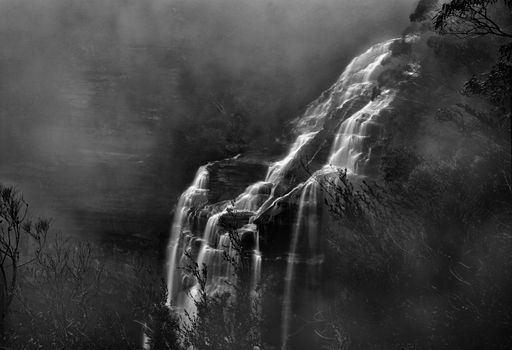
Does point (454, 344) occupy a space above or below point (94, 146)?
below

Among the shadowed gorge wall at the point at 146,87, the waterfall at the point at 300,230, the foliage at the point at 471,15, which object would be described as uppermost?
the shadowed gorge wall at the point at 146,87

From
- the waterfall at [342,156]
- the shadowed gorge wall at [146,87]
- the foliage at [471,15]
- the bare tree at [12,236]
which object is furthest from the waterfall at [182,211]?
the foliage at [471,15]

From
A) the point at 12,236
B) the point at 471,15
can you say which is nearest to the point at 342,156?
the point at 471,15

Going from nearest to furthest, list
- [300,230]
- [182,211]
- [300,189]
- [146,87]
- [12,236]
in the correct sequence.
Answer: [300,230]
[300,189]
[182,211]
[12,236]
[146,87]

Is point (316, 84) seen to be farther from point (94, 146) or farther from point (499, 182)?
point (499, 182)

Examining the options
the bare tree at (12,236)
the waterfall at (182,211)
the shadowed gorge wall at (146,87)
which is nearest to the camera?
the bare tree at (12,236)

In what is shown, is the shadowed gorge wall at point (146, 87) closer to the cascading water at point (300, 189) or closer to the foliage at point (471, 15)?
the cascading water at point (300, 189)

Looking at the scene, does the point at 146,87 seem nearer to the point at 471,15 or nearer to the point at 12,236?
the point at 12,236

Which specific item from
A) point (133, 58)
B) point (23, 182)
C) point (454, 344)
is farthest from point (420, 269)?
point (133, 58)
